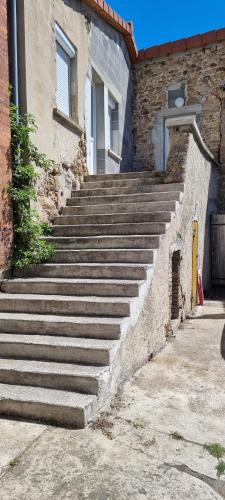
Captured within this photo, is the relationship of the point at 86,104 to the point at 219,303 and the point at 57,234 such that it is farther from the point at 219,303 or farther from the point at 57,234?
the point at 219,303

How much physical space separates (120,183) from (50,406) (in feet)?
15.3

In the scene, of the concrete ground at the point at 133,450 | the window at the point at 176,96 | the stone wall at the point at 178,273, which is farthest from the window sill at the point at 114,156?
the concrete ground at the point at 133,450

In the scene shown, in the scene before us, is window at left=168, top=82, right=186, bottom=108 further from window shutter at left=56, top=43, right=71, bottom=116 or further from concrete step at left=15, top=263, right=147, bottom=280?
concrete step at left=15, top=263, right=147, bottom=280

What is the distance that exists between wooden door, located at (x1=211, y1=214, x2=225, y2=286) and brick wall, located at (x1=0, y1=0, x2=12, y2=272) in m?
6.60

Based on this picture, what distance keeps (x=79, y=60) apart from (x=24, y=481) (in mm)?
7066

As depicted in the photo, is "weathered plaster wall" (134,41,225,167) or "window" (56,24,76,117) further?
"weathered plaster wall" (134,41,225,167)

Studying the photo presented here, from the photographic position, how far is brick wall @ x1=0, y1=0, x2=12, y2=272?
4.75m

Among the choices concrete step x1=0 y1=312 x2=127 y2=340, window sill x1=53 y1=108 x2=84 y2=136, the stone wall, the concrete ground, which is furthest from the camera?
window sill x1=53 y1=108 x2=84 y2=136

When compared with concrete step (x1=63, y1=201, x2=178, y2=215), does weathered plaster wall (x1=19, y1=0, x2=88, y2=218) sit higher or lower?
higher

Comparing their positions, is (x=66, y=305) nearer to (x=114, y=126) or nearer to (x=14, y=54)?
(x=14, y=54)

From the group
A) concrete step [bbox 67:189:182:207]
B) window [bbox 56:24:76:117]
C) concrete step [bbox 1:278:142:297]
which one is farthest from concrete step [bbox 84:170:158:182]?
concrete step [bbox 1:278:142:297]

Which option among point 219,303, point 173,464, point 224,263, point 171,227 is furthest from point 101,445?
point 224,263

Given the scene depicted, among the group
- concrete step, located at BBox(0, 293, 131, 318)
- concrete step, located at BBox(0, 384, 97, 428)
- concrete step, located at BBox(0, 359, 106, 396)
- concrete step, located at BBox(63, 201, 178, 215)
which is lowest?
concrete step, located at BBox(0, 384, 97, 428)

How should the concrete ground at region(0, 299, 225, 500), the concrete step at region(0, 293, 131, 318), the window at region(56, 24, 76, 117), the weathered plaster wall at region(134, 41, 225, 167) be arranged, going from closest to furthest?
the concrete ground at region(0, 299, 225, 500)
the concrete step at region(0, 293, 131, 318)
the window at region(56, 24, 76, 117)
the weathered plaster wall at region(134, 41, 225, 167)
